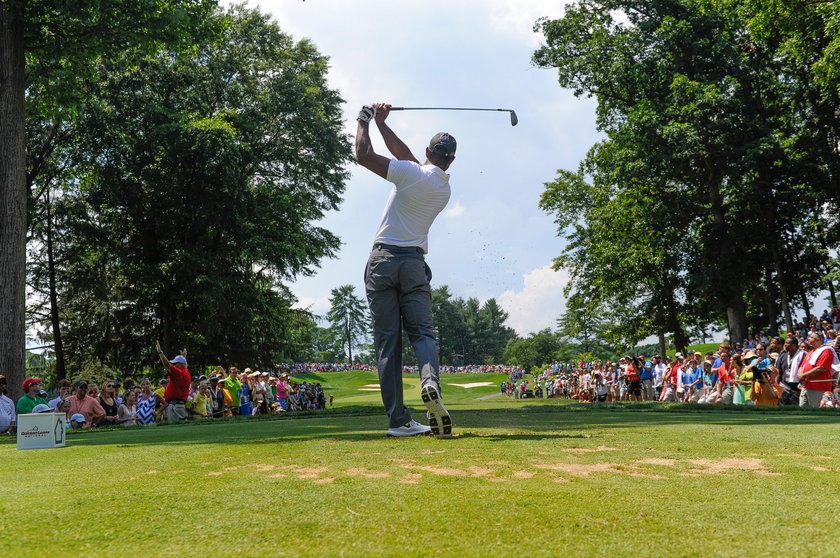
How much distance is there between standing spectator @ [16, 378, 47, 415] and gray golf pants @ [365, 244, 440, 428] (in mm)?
10485

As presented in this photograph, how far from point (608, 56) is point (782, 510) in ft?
109

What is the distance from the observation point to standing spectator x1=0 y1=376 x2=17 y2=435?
45.0 ft

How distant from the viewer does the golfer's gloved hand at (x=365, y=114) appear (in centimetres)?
612

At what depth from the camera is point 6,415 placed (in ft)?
45.4

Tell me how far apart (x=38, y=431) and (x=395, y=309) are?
164 inches

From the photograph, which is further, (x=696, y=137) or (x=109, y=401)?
(x=696, y=137)

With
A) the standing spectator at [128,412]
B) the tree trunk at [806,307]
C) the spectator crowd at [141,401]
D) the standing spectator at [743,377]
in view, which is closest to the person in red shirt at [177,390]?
the spectator crowd at [141,401]

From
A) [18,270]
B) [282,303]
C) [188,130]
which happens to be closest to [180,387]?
[18,270]

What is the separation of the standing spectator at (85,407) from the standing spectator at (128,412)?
0.57 m

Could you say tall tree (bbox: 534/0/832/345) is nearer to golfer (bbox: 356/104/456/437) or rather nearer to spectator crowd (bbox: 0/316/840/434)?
spectator crowd (bbox: 0/316/840/434)

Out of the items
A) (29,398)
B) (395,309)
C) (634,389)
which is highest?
(395,309)

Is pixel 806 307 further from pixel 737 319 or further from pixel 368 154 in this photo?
pixel 368 154

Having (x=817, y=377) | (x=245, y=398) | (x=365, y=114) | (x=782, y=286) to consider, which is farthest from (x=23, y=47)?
(x=782, y=286)

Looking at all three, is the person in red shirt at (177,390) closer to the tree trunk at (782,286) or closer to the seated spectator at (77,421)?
the seated spectator at (77,421)
